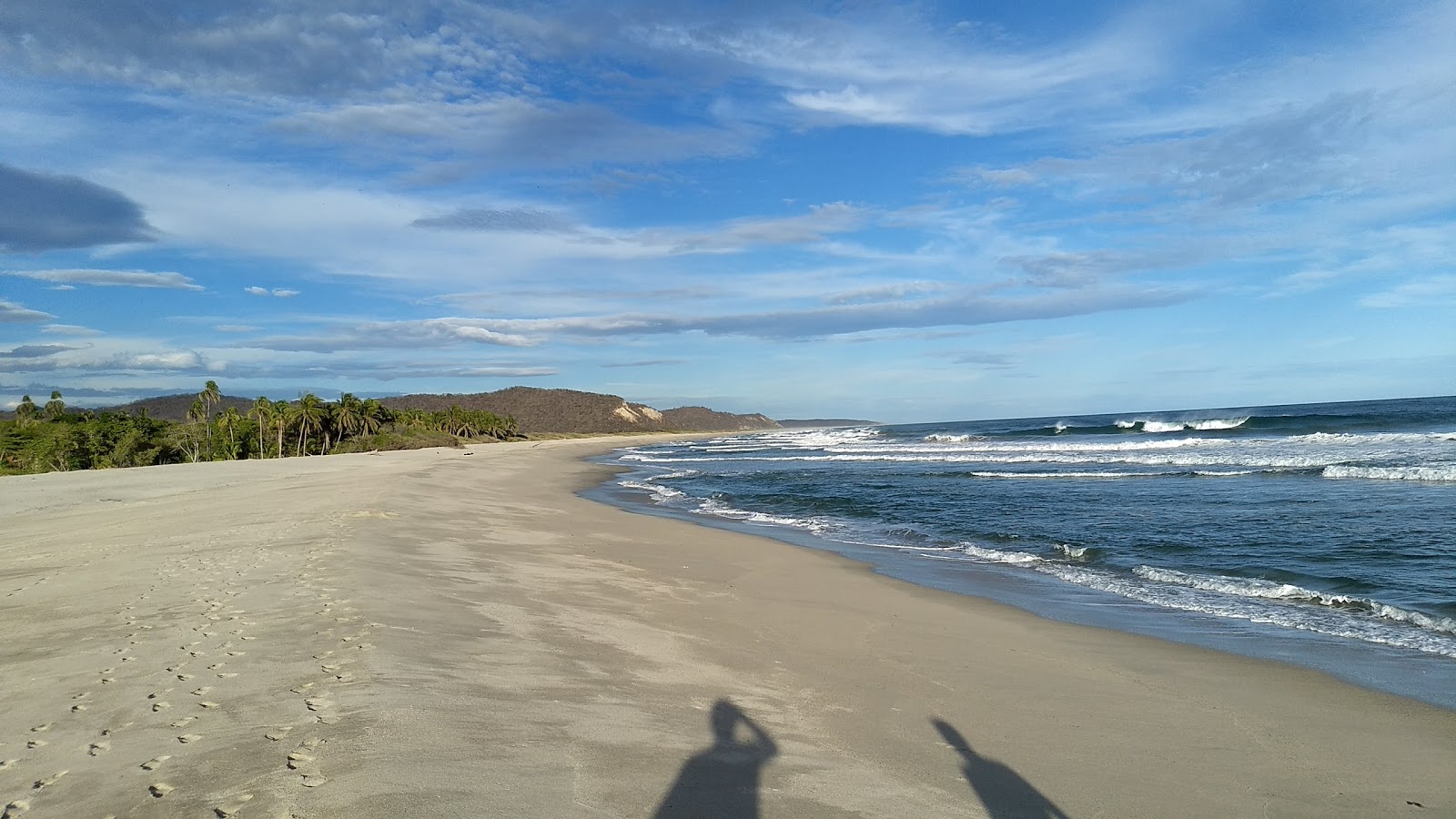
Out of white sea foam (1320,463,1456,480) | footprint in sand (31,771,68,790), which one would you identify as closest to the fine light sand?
footprint in sand (31,771,68,790)

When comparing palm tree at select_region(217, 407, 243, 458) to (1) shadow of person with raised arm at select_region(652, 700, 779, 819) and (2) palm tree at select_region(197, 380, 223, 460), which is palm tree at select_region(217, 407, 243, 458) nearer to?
(2) palm tree at select_region(197, 380, 223, 460)

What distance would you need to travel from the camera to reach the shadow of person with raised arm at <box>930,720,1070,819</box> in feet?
14.8

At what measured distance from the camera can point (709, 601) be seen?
10.6 metres

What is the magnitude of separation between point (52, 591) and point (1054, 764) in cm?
1080

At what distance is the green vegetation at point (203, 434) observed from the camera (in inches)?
2082

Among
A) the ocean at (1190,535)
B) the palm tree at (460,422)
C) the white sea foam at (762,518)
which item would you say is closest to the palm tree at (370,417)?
the palm tree at (460,422)

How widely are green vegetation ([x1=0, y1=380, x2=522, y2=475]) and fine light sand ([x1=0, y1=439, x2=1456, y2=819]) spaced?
182 feet

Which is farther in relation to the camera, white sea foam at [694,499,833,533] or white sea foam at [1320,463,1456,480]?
white sea foam at [1320,463,1456,480]

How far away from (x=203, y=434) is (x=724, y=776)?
3089 inches

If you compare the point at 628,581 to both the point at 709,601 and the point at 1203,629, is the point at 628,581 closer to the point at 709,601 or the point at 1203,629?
the point at 709,601

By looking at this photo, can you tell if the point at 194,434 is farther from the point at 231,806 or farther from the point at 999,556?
the point at 231,806

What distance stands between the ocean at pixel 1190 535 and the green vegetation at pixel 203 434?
4447cm

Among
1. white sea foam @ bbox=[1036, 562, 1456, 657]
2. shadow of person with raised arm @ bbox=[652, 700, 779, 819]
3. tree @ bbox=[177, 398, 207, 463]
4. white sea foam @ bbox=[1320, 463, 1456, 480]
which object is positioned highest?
tree @ bbox=[177, 398, 207, 463]

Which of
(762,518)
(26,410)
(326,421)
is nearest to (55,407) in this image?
(26,410)
